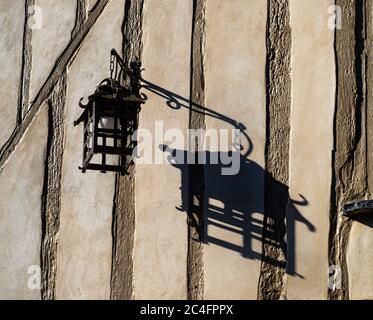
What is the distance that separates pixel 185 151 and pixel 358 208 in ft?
3.30

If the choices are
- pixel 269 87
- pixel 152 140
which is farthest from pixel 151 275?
pixel 269 87

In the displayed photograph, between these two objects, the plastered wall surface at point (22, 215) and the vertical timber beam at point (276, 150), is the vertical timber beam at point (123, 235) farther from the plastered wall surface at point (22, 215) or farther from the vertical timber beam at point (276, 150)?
the vertical timber beam at point (276, 150)

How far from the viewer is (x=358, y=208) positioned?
307 inches

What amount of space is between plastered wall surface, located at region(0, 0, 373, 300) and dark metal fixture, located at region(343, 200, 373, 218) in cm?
5

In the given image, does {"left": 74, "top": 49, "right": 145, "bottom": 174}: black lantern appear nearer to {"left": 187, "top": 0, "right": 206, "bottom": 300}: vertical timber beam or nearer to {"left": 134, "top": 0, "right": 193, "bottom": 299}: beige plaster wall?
{"left": 134, "top": 0, "right": 193, "bottom": 299}: beige plaster wall

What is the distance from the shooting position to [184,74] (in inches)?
319

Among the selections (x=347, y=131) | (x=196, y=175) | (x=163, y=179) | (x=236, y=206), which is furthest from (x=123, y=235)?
(x=347, y=131)

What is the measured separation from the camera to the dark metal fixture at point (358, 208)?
778cm

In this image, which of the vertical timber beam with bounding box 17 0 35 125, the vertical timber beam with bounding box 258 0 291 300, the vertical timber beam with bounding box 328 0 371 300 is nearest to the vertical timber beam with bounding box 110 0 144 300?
the vertical timber beam with bounding box 17 0 35 125

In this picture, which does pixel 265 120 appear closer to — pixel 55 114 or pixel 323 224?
pixel 323 224

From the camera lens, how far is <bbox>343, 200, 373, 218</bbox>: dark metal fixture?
25.5 feet

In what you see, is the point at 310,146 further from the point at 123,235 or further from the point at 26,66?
the point at 26,66

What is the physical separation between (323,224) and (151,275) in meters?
0.98
